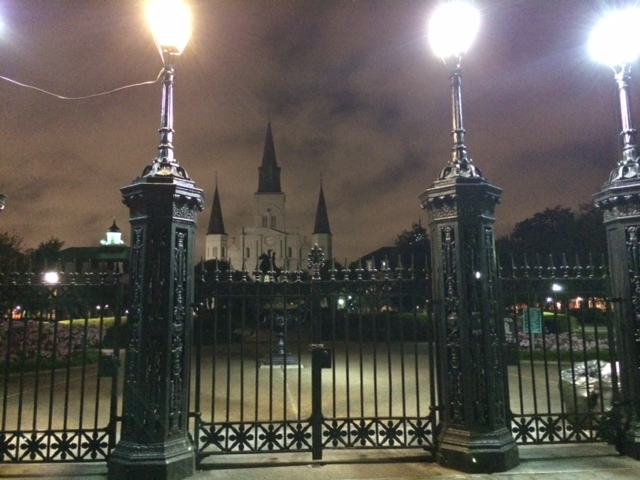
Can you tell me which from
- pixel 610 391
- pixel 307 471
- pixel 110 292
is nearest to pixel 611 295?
pixel 610 391

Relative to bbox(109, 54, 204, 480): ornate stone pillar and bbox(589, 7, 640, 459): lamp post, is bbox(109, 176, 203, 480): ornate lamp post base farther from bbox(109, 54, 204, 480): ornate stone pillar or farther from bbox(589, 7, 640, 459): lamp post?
bbox(589, 7, 640, 459): lamp post

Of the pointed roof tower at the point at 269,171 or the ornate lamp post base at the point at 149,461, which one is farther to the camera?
the pointed roof tower at the point at 269,171

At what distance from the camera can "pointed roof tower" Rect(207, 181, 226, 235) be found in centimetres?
9856

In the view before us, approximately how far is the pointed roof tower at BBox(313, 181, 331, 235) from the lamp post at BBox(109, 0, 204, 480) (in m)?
91.5

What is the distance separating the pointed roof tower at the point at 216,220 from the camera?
323 feet

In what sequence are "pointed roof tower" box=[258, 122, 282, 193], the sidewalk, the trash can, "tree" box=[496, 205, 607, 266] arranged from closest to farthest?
the sidewalk, the trash can, "tree" box=[496, 205, 607, 266], "pointed roof tower" box=[258, 122, 282, 193]

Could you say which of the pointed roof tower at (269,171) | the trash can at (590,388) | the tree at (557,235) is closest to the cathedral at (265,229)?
the pointed roof tower at (269,171)

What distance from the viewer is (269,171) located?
3787 inches

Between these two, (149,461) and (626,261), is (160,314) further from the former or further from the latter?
(626,261)

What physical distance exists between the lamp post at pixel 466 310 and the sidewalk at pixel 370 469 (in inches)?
11.7

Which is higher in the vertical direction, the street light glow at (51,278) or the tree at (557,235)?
the tree at (557,235)

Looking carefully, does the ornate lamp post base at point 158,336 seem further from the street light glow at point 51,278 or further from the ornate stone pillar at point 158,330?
the street light glow at point 51,278

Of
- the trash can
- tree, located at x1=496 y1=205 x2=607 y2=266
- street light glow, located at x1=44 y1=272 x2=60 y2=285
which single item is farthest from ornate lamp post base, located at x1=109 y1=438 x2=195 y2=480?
tree, located at x1=496 y1=205 x2=607 y2=266

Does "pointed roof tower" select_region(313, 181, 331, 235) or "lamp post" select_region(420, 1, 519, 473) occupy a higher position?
"pointed roof tower" select_region(313, 181, 331, 235)
